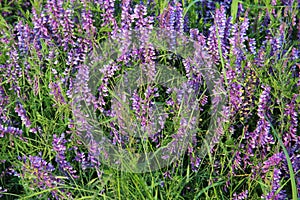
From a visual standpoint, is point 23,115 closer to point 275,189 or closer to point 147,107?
point 147,107

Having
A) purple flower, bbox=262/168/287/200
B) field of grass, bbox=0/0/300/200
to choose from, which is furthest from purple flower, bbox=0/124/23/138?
purple flower, bbox=262/168/287/200

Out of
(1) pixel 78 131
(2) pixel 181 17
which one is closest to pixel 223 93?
(2) pixel 181 17

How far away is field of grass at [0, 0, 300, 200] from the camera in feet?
9.58

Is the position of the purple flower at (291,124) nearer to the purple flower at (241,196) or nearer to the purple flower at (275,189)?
→ the purple flower at (275,189)

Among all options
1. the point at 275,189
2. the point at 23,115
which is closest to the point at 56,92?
the point at 23,115

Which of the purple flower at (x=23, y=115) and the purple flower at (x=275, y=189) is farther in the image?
the purple flower at (x=23, y=115)

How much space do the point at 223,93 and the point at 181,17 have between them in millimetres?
657

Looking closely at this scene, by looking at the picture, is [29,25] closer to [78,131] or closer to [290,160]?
[78,131]

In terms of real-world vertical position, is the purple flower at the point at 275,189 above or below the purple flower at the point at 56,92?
below

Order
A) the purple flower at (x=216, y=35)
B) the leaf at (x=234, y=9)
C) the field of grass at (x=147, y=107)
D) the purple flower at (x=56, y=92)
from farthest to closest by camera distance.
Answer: the leaf at (x=234, y=9) → the purple flower at (x=216, y=35) → the purple flower at (x=56, y=92) → the field of grass at (x=147, y=107)

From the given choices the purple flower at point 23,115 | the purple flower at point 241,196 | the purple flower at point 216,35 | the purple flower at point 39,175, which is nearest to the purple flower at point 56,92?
the purple flower at point 23,115

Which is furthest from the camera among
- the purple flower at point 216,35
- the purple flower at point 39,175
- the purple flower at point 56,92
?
the purple flower at point 216,35

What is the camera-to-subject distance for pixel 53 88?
3029mm

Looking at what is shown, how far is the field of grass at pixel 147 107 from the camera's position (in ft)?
9.58
